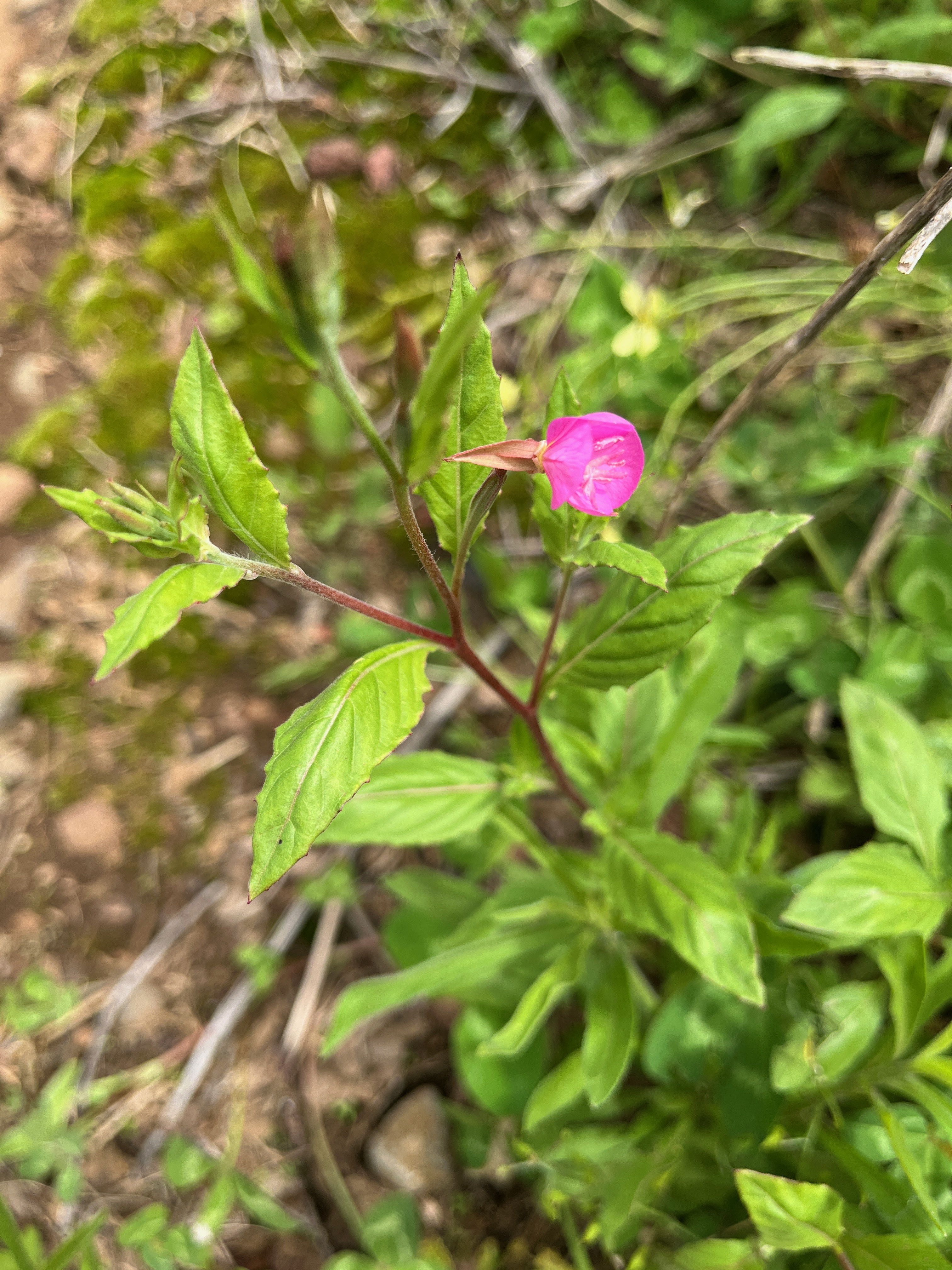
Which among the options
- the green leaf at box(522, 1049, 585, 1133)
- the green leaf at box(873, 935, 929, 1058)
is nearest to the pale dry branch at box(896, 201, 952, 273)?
the green leaf at box(873, 935, 929, 1058)

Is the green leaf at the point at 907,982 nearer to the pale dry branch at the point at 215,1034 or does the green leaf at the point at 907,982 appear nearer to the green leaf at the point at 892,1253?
the green leaf at the point at 892,1253

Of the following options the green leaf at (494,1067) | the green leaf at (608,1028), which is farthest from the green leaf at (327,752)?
the green leaf at (494,1067)

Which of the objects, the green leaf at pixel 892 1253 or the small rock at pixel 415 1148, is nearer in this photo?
the green leaf at pixel 892 1253

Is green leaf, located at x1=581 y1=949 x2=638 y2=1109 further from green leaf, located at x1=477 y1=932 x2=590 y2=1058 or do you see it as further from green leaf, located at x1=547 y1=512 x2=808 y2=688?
green leaf, located at x1=547 y1=512 x2=808 y2=688

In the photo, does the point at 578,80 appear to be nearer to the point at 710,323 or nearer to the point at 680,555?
the point at 710,323

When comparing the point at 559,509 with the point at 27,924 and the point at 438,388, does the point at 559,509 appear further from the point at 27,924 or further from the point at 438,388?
the point at 27,924

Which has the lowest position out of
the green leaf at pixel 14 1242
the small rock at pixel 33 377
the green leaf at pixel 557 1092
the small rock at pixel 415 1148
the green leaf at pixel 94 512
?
the small rock at pixel 415 1148

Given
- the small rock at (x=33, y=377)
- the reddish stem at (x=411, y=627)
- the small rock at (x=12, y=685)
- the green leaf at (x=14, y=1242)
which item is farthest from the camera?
the small rock at (x=33, y=377)
